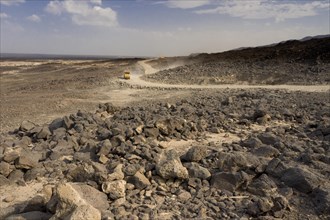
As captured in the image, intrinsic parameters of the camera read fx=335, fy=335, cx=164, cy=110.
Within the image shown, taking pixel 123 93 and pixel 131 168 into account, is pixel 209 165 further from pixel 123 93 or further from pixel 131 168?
pixel 123 93

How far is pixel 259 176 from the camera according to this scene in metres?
5.64

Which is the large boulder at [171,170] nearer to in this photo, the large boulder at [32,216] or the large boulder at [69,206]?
the large boulder at [69,206]

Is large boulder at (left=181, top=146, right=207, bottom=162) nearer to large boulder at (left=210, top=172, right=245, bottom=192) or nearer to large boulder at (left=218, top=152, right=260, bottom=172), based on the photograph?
large boulder at (left=218, top=152, right=260, bottom=172)

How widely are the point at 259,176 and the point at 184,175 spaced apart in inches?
50.0

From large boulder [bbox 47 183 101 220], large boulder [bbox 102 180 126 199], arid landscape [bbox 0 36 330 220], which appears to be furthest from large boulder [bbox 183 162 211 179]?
large boulder [bbox 47 183 101 220]

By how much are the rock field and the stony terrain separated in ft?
41.1

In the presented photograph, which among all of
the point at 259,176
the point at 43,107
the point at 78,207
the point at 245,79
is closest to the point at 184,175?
the point at 259,176

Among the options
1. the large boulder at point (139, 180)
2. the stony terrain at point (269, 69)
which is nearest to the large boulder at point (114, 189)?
the large boulder at point (139, 180)

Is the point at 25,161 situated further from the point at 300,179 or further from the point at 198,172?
the point at 300,179

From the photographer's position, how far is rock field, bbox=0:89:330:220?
4680 mm

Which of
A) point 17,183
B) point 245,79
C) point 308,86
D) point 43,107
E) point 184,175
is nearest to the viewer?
point 184,175

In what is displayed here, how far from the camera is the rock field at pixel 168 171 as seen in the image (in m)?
4.68

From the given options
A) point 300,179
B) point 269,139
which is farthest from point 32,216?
point 269,139

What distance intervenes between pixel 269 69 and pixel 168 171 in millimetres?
20141
